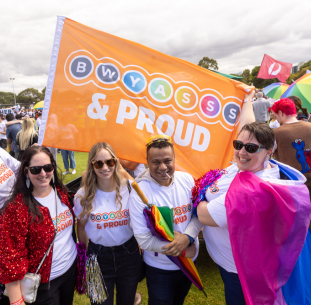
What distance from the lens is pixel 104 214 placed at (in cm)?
189

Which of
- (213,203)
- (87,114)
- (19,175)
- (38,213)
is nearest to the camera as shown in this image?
(213,203)

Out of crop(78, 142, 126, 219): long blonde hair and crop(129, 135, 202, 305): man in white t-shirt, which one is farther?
crop(78, 142, 126, 219): long blonde hair

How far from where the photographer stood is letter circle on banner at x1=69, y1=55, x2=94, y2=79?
8.52 feet

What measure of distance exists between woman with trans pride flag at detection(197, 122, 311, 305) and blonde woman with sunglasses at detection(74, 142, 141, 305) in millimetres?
756

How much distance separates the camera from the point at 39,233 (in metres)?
1.66

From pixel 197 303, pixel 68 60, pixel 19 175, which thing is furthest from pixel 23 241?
pixel 197 303

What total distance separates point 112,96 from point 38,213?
60.0 inches

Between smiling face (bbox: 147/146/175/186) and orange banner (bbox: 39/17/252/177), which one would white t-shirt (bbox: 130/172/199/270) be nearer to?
smiling face (bbox: 147/146/175/186)

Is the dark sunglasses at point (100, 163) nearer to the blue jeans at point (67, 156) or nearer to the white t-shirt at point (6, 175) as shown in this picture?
the white t-shirt at point (6, 175)

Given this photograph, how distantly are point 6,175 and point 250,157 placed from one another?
7.62ft

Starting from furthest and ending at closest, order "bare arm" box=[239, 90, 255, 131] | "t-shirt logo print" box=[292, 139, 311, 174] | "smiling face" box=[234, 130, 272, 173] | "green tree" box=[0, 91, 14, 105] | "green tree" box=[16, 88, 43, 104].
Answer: "green tree" box=[0, 91, 14, 105]
"green tree" box=[16, 88, 43, 104]
"t-shirt logo print" box=[292, 139, 311, 174]
"bare arm" box=[239, 90, 255, 131]
"smiling face" box=[234, 130, 272, 173]

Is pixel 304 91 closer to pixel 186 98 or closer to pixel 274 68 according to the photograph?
pixel 186 98

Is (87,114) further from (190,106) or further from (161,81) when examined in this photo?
(190,106)

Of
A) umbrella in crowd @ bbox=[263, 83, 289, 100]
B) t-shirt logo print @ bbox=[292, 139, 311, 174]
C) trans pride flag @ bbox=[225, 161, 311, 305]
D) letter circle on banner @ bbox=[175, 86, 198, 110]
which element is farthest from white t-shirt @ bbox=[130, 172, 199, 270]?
umbrella in crowd @ bbox=[263, 83, 289, 100]
